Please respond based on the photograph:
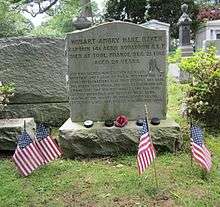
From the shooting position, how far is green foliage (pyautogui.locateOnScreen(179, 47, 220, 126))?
24.2 feet

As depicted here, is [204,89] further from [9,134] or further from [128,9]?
[128,9]

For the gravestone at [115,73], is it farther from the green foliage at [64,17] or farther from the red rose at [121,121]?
the green foliage at [64,17]

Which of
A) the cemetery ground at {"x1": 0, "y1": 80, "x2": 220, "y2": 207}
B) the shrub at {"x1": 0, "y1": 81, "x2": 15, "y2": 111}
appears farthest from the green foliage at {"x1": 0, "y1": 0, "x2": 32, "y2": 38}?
the cemetery ground at {"x1": 0, "y1": 80, "x2": 220, "y2": 207}

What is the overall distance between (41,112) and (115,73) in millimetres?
2074

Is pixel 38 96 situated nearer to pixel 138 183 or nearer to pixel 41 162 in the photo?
pixel 41 162

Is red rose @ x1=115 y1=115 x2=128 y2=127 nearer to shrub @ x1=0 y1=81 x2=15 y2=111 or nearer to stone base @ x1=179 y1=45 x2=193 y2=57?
shrub @ x1=0 y1=81 x2=15 y2=111

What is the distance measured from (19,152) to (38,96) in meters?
2.82

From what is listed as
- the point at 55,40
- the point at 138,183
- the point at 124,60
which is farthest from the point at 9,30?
the point at 138,183

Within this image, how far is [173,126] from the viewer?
6.18 meters

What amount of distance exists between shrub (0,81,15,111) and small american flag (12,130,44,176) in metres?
1.81

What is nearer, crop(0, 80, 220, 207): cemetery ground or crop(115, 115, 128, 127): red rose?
crop(0, 80, 220, 207): cemetery ground

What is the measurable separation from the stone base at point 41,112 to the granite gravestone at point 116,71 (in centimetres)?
149

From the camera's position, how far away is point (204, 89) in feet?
24.0

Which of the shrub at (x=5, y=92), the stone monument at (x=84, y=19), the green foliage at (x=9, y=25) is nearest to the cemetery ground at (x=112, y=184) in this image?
the shrub at (x=5, y=92)
